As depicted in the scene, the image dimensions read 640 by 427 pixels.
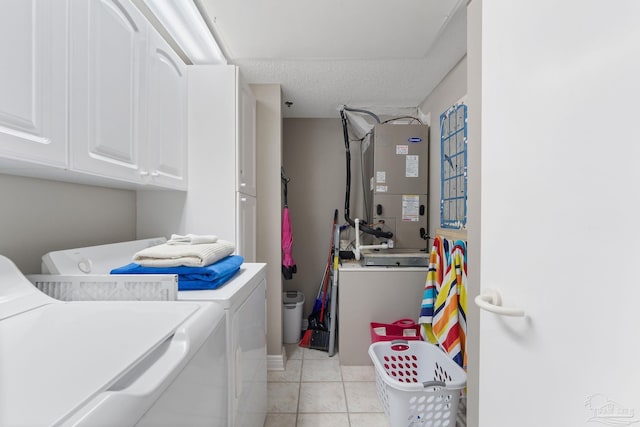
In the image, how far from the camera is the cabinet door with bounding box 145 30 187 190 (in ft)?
4.34

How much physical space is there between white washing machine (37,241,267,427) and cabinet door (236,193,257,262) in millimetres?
346

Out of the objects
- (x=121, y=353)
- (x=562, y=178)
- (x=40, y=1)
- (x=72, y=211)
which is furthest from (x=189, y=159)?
(x=562, y=178)

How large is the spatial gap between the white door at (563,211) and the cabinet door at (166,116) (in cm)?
140

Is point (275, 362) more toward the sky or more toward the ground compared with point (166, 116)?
more toward the ground

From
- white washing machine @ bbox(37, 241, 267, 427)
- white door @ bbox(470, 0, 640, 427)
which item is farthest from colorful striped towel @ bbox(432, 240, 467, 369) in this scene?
white washing machine @ bbox(37, 241, 267, 427)

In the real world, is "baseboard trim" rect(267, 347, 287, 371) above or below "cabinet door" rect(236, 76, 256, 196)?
below

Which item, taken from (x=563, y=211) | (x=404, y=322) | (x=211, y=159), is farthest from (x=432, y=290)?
(x=211, y=159)

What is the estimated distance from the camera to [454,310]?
1.57 metres

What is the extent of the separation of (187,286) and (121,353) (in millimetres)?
500

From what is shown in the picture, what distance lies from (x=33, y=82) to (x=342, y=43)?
57.7 inches

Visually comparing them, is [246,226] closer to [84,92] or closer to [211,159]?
[211,159]

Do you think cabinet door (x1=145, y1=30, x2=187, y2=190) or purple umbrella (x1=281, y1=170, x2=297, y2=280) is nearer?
cabinet door (x1=145, y1=30, x2=187, y2=190)

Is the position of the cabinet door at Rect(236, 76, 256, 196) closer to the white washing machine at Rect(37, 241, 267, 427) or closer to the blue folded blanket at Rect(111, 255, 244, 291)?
the white washing machine at Rect(37, 241, 267, 427)

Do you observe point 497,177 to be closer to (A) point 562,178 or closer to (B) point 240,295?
(A) point 562,178
